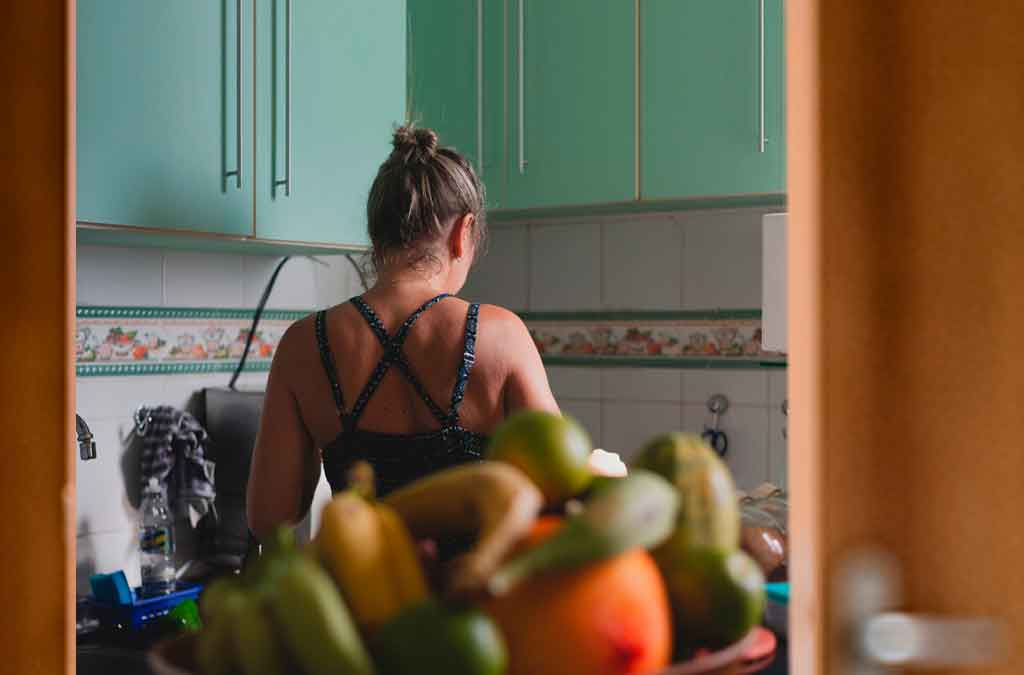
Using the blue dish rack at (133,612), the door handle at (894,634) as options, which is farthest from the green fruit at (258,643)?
the blue dish rack at (133,612)

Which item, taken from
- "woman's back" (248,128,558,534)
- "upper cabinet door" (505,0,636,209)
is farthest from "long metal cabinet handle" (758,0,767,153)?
"woman's back" (248,128,558,534)

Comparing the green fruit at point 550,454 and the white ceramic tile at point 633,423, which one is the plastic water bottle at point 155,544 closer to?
the white ceramic tile at point 633,423

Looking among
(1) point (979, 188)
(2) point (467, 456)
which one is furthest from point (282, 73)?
(1) point (979, 188)

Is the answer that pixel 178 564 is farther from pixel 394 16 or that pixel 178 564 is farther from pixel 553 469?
pixel 553 469

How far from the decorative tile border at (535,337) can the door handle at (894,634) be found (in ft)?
6.43

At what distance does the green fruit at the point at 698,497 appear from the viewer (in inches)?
18.8

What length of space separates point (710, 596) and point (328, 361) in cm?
126

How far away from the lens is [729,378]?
275cm

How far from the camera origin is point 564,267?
9.93 feet

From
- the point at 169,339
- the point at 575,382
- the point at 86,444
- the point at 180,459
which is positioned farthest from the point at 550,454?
the point at 575,382

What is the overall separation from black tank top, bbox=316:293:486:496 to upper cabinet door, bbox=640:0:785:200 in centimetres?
92

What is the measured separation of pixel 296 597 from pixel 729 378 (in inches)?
95.0

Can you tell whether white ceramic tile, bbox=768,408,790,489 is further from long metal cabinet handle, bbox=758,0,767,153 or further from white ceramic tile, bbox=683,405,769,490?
long metal cabinet handle, bbox=758,0,767,153

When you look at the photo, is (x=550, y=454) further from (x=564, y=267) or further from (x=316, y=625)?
(x=564, y=267)
